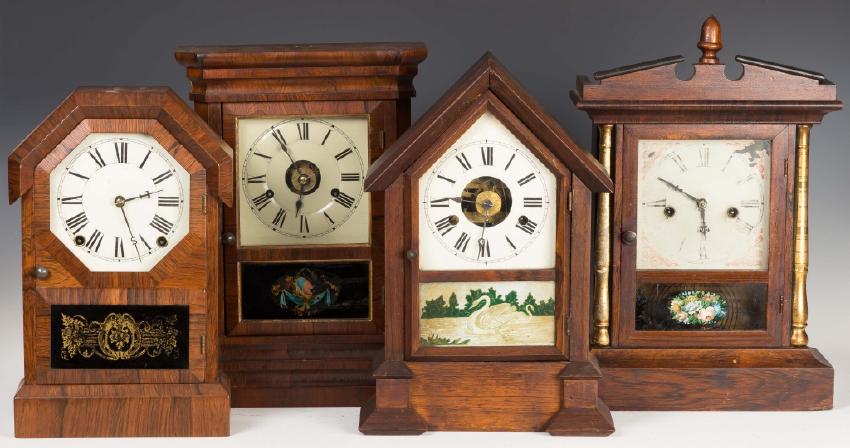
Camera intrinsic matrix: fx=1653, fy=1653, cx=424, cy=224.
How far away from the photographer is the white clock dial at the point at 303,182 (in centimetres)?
538

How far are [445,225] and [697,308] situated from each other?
3.07 feet

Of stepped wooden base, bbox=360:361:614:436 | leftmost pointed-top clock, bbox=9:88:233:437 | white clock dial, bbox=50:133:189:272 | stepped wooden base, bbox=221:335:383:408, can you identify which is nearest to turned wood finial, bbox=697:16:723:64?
stepped wooden base, bbox=360:361:614:436

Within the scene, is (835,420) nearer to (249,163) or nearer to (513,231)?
(513,231)

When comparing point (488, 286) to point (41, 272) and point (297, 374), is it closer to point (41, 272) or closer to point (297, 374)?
point (297, 374)

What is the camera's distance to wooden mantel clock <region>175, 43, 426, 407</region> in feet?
17.5

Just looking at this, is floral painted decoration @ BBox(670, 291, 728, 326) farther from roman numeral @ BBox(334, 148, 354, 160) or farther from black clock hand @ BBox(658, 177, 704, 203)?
roman numeral @ BBox(334, 148, 354, 160)

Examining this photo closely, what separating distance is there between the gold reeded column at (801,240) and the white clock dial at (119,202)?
195cm

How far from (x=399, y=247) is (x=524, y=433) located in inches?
26.9

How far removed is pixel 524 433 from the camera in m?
5.02

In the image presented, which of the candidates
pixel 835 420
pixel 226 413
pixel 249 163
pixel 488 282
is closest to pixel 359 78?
pixel 249 163

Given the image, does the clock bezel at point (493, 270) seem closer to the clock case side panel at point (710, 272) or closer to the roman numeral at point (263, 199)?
the clock case side panel at point (710, 272)

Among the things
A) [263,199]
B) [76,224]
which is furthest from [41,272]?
[263,199]

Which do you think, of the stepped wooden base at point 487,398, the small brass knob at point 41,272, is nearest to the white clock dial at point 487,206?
the stepped wooden base at point 487,398

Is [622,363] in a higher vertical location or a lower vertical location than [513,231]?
lower
